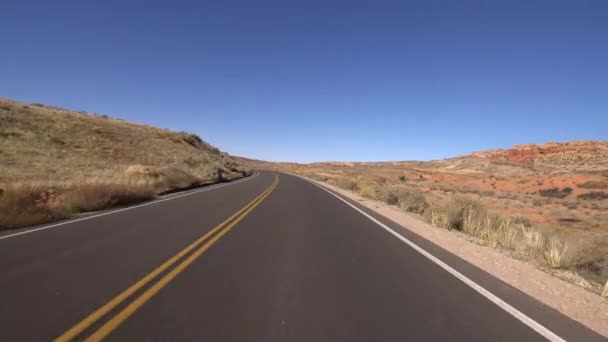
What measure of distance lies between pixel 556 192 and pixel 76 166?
1790 inches

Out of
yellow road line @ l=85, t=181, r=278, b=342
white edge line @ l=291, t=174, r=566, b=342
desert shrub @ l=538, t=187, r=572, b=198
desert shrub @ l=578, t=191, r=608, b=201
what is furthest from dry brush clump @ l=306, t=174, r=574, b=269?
desert shrub @ l=538, t=187, r=572, b=198

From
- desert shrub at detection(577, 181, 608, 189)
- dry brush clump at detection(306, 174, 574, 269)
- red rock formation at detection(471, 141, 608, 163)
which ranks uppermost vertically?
red rock formation at detection(471, 141, 608, 163)

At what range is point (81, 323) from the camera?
454 centimetres

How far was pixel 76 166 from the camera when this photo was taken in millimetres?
33219

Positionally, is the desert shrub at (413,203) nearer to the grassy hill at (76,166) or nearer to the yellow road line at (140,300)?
the grassy hill at (76,166)

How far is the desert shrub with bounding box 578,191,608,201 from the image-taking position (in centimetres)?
4023

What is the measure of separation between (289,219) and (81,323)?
987cm

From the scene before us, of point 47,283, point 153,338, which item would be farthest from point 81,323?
point 47,283

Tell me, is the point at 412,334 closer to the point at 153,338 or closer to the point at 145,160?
the point at 153,338

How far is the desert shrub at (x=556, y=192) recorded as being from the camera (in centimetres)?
4519

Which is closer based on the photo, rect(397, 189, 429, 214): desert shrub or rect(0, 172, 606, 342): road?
rect(0, 172, 606, 342): road

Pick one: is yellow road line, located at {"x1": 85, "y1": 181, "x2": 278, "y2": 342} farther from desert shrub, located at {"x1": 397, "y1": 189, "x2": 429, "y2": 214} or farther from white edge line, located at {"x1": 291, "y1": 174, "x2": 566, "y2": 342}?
desert shrub, located at {"x1": 397, "y1": 189, "x2": 429, "y2": 214}

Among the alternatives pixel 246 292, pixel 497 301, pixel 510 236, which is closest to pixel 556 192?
pixel 510 236

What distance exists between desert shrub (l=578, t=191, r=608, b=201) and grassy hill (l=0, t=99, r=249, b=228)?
34.2m
